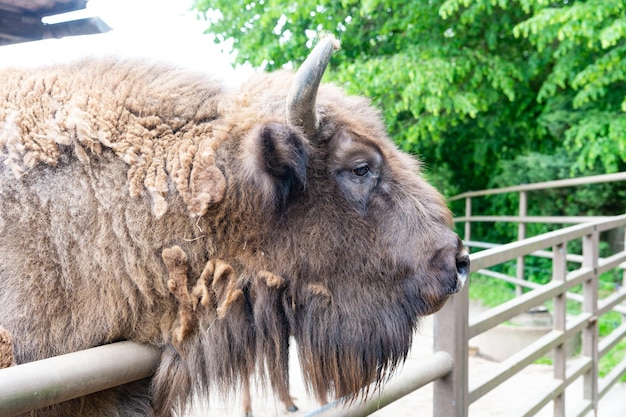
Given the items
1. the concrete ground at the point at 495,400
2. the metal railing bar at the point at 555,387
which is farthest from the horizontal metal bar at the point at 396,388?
the concrete ground at the point at 495,400

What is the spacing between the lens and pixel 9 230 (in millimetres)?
1954

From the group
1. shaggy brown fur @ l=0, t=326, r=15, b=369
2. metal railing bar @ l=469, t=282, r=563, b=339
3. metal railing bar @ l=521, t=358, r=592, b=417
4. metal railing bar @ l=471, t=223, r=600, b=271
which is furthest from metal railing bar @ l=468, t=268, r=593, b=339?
shaggy brown fur @ l=0, t=326, r=15, b=369

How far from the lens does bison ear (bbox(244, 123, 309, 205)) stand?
2.11 meters

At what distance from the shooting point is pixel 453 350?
2.78 m

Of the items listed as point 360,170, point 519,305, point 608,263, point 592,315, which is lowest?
point 592,315

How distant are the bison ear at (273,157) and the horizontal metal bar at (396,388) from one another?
30.5 inches

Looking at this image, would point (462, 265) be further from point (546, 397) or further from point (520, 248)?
point (546, 397)

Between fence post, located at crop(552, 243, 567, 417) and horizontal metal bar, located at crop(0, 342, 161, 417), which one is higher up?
horizontal metal bar, located at crop(0, 342, 161, 417)

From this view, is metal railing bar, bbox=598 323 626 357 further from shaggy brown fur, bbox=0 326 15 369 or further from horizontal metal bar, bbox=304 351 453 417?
shaggy brown fur, bbox=0 326 15 369

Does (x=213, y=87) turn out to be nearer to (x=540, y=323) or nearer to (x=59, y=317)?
(x=59, y=317)

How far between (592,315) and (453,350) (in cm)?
267

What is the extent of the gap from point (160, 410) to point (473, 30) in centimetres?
992

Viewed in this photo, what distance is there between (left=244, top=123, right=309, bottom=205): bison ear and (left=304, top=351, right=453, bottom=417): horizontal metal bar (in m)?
0.77

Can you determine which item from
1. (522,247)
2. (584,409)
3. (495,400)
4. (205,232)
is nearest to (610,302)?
(584,409)
